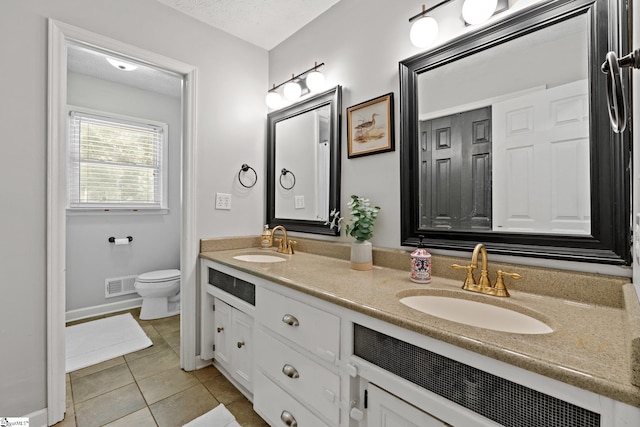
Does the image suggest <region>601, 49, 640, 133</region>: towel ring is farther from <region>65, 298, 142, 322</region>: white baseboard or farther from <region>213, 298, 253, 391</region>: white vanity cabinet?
<region>65, 298, 142, 322</region>: white baseboard

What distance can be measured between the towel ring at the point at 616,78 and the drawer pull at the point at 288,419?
146cm

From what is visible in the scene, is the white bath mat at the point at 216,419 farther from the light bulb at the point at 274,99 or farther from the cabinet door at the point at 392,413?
the light bulb at the point at 274,99

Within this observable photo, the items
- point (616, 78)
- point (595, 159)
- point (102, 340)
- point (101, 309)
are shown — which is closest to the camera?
point (616, 78)


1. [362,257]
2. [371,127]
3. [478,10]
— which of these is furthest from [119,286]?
[478,10]

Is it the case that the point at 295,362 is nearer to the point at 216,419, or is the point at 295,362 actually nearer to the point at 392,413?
the point at 392,413

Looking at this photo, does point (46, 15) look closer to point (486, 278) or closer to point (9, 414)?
point (9, 414)

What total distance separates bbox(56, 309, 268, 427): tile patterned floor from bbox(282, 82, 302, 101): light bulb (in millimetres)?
2006

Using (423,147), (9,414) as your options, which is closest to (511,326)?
(423,147)

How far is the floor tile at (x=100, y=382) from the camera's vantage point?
1.70m

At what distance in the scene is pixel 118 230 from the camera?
3031 mm

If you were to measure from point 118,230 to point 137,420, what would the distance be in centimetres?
214

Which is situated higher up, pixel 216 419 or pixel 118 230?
pixel 118 230

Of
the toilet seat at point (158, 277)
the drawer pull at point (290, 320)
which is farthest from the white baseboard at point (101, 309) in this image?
the drawer pull at point (290, 320)

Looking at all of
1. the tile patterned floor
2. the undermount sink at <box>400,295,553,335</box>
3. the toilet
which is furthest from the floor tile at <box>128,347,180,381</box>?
the undermount sink at <box>400,295,553,335</box>
